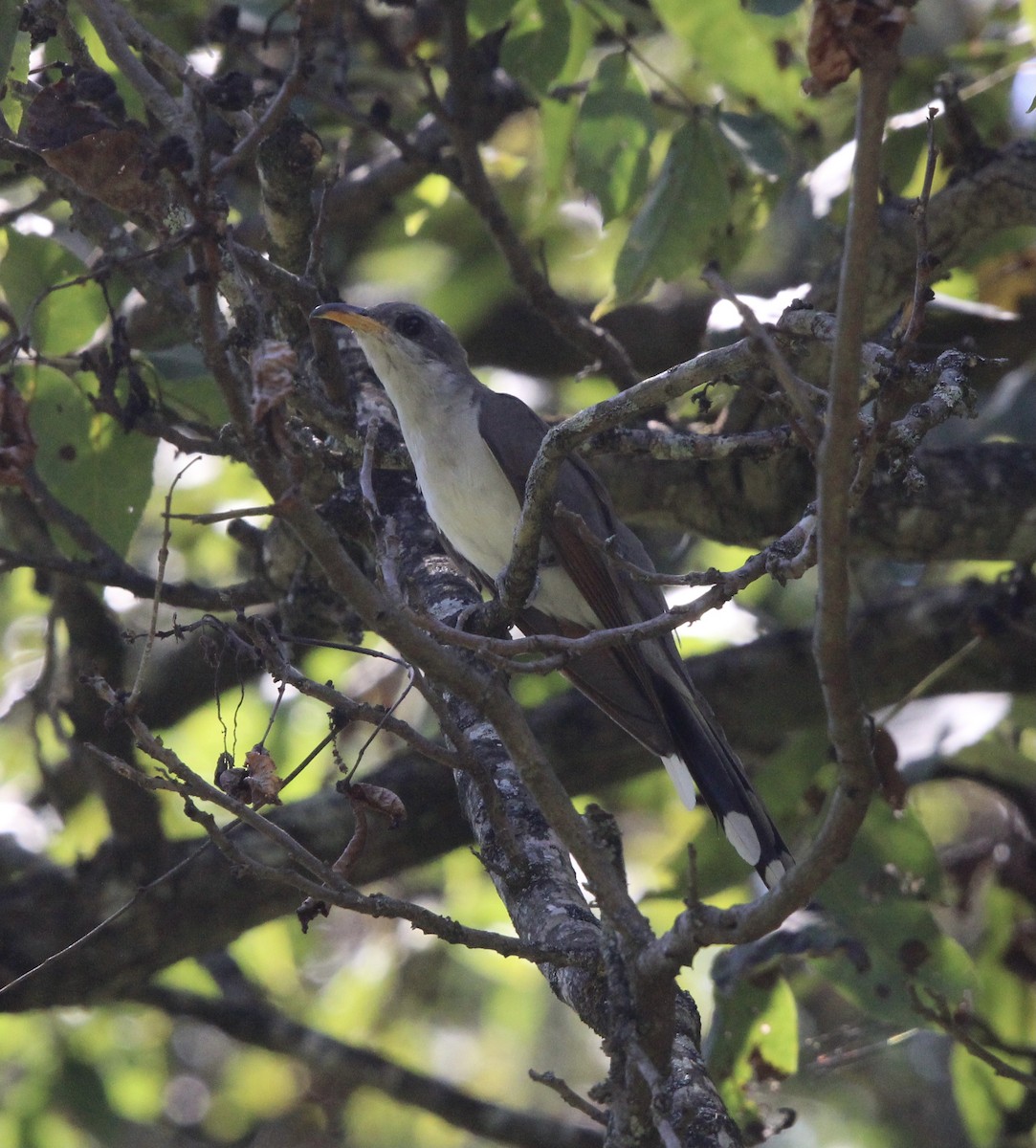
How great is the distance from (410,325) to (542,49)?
3.88 feet

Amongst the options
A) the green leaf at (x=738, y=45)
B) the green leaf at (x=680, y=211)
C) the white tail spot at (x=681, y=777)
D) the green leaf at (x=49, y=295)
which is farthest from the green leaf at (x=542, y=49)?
the white tail spot at (x=681, y=777)

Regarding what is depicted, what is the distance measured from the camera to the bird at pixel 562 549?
4348 millimetres

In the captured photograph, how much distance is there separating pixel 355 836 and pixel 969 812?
7.86m

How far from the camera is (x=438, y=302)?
24.0 feet

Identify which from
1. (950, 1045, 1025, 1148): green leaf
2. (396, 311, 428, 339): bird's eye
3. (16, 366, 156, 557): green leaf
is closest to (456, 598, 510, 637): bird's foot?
(16, 366, 156, 557): green leaf

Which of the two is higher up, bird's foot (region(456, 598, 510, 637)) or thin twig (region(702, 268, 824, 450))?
bird's foot (region(456, 598, 510, 637))

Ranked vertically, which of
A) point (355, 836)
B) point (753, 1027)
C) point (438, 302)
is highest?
point (438, 302)

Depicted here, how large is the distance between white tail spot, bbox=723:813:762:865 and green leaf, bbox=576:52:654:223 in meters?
2.18

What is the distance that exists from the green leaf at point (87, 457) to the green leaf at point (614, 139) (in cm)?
184

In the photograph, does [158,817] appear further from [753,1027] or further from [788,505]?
[788,505]

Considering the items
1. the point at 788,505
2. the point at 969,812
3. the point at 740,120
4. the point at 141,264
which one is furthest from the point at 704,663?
the point at 969,812

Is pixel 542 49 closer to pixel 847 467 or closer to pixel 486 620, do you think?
pixel 486 620

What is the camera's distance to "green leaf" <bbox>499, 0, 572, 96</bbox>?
15.5ft

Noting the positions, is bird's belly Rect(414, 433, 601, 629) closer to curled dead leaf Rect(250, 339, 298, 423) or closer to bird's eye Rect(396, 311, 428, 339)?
bird's eye Rect(396, 311, 428, 339)
